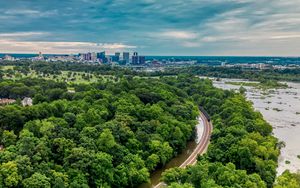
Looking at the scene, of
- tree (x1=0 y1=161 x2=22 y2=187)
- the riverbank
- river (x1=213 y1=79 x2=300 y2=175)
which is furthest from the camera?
river (x1=213 y1=79 x2=300 y2=175)

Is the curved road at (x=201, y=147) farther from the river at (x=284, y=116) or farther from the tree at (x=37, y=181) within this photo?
the tree at (x=37, y=181)

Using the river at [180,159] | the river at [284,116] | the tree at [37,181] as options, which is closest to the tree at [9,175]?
the tree at [37,181]

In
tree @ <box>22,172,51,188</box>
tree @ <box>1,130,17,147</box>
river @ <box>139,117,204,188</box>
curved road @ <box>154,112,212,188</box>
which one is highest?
tree @ <box>1,130,17,147</box>

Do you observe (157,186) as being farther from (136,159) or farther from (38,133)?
(38,133)

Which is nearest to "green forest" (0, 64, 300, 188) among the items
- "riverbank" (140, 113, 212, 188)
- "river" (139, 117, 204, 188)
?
"river" (139, 117, 204, 188)

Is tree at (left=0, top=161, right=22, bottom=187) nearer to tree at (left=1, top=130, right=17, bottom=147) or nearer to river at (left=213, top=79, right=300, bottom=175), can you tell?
tree at (left=1, top=130, right=17, bottom=147)

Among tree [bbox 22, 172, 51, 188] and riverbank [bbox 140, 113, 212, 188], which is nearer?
tree [bbox 22, 172, 51, 188]

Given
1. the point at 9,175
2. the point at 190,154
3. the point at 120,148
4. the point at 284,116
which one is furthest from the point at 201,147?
the point at 284,116
